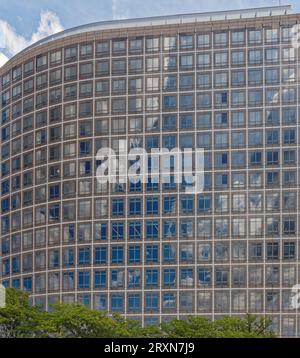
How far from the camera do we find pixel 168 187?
146250 millimetres

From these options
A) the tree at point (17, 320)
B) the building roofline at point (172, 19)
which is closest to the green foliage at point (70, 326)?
the tree at point (17, 320)

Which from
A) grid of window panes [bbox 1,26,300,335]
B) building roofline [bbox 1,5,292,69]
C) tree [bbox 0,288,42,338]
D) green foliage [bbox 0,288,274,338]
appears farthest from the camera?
building roofline [bbox 1,5,292,69]

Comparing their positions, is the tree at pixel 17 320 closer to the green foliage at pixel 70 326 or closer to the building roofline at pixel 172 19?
the green foliage at pixel 70 326

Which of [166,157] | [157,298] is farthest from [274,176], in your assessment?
[157,298]

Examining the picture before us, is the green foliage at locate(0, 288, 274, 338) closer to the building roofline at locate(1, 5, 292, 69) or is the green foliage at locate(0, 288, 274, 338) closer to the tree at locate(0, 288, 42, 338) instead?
the tree at locate(0, 288, 42, 338)

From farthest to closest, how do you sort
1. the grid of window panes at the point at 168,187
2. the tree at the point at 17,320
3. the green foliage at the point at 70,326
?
1. the grid of window panes at the point at 168,187
2. the green foliage at the point at 70,326
3. the tree at the point at 17,320

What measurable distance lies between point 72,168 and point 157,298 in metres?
25.6

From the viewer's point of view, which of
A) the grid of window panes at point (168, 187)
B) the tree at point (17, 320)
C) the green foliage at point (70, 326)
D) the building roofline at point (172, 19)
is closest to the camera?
the tree at point (17, 320)

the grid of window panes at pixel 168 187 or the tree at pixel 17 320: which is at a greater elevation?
the grid of window panes at pixel 168 187

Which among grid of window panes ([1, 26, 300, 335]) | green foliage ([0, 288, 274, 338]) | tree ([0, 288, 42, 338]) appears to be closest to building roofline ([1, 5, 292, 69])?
grid of window panes ([1, 26, 300, 335])

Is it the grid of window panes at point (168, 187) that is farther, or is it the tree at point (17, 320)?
the grid of window panes at point (168, 187)

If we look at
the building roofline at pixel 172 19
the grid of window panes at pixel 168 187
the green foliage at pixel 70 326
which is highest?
the building roofline at pixel 172 19

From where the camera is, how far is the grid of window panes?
14488 centimetres

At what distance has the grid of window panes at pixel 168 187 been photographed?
144875 mm
